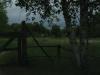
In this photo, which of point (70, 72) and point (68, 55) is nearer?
point (70, 72)

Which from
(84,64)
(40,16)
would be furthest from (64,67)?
(40,16)

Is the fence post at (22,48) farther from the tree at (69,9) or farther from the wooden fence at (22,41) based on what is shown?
the tree at (69,9)

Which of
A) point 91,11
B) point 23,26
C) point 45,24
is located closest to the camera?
point 91,11

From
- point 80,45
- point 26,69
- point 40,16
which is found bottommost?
point 26,69

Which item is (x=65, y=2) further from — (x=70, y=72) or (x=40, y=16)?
(x=70, y=72)

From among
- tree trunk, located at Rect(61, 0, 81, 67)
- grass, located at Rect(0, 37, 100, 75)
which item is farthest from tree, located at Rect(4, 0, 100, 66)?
grass, located at Rect(0, 37, 100, 75)

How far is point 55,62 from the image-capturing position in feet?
45.6

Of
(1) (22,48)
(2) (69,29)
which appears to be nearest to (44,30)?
(1) (22,48)

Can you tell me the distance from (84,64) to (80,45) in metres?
0.61

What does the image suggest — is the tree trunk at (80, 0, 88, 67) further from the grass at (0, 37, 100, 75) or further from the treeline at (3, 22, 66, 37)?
the treeline at (3, 22, 66, 37)

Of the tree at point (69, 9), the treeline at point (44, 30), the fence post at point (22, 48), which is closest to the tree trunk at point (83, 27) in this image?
the tree at point (69, 9)

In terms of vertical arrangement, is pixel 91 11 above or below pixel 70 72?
above

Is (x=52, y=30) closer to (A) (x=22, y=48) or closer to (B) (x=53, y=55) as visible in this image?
(A) (x=22, y=48)

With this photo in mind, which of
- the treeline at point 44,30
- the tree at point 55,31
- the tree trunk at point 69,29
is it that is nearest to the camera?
the tree trunk at point 69,29
